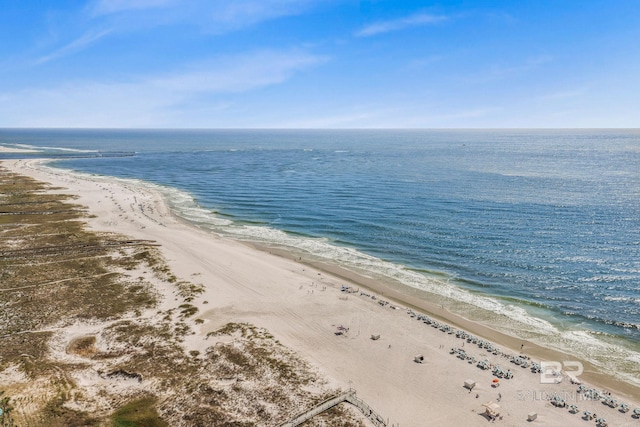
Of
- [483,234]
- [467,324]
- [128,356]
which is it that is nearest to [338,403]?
[128,356]

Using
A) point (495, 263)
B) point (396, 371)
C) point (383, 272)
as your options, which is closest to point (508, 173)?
point (495, 263)

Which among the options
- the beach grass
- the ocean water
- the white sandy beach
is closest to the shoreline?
the white sandy beach

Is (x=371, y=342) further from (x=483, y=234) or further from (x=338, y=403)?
(x=483, y=234)

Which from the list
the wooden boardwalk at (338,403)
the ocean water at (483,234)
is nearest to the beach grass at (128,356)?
the wooden boardwalk at (338,403)

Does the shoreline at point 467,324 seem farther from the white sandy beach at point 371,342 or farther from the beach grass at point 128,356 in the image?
the beach grass at point 128,356

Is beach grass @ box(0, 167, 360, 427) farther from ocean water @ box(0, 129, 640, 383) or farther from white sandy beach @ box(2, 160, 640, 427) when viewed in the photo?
ocean water @ box(0, 129, 640, 383)

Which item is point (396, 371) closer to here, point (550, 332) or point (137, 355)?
point (550, 332)
